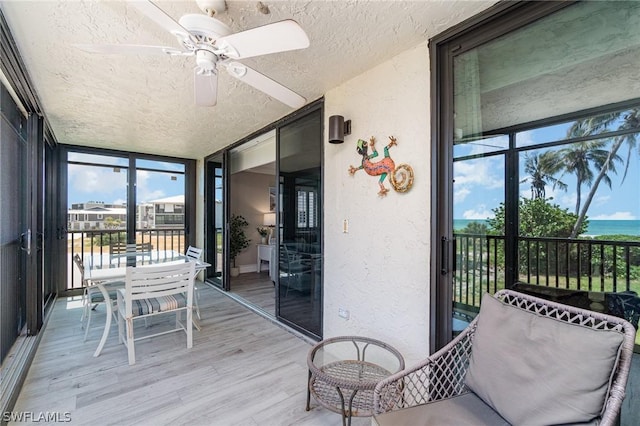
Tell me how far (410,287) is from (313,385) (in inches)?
35.8

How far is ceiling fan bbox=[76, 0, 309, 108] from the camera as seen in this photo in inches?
47.0

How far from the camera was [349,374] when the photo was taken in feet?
6.23

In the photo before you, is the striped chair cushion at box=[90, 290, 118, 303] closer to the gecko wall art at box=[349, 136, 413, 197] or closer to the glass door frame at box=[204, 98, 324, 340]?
the glass door frame at box=[204, 98, 324, 340]

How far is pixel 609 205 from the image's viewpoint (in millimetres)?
1322

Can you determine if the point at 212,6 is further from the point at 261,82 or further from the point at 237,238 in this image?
the point at 237,238

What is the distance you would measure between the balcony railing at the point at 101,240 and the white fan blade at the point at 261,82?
3731 mm

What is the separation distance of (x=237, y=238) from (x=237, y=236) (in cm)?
4

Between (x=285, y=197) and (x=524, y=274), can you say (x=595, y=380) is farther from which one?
(x=285, y=197)

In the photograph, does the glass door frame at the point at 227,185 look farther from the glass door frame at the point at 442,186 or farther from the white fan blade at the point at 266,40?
the white fan blade at the point at 266,40

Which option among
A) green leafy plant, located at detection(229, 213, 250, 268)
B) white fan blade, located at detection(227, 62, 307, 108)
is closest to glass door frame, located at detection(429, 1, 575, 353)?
white fan blade, located at detection(227, 62, 307, 108)

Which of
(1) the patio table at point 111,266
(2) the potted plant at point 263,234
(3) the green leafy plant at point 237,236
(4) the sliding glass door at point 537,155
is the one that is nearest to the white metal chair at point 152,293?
(1) the patio table at point 111,266
